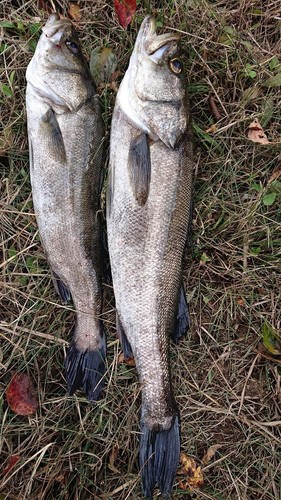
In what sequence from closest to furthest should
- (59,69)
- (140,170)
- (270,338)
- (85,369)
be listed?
(140,170)
(59,69)
(85,369)
(270,338)

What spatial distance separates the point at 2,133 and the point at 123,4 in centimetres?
116

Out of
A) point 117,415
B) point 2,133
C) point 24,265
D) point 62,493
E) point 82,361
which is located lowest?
point 62,493

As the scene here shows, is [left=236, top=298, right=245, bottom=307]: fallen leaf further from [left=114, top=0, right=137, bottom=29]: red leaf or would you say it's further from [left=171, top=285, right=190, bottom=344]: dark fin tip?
[left=114, top=0, right=137, bottom=29]: red leaf

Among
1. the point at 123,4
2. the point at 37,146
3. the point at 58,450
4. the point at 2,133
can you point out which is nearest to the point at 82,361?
the point at 58,450

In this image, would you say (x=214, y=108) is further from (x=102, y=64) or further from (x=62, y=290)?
(x=62, y=290)

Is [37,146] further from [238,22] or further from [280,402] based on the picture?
[280,402]

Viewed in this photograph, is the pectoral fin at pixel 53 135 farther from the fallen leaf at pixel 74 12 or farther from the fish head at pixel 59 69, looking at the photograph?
the fallen leaf at pixel 74 12

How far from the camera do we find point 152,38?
2943 millimetres

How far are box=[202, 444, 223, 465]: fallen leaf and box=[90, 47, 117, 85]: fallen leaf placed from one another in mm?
2515

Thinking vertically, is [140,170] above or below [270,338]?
above

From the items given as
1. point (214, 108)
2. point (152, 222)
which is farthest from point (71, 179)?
point (214, 108)

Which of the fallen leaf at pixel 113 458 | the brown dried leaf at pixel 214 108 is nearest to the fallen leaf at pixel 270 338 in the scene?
the fallen leaf at pixel 113 458

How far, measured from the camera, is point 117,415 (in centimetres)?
318

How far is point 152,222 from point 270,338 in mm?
1194
